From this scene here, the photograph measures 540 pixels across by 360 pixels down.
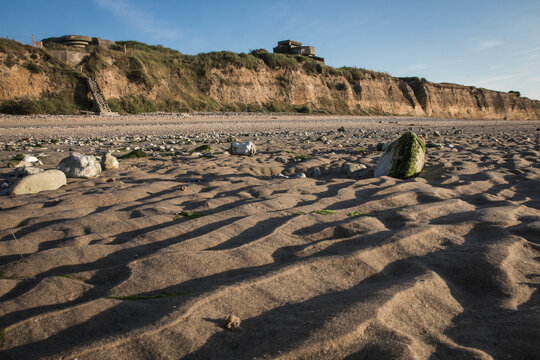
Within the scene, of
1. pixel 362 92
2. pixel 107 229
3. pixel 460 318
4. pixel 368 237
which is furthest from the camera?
pixel 362 92

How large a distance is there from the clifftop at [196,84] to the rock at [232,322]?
2011cm

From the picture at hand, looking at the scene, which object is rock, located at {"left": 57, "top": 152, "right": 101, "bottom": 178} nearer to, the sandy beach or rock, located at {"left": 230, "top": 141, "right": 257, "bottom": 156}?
the sandy beach

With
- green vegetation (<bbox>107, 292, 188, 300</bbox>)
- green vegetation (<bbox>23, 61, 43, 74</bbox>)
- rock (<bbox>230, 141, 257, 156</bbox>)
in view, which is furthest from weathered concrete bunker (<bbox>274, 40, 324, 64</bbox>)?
green vegetation (<bbox>107, 292, 188, 300</bbox>)

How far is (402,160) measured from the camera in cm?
400

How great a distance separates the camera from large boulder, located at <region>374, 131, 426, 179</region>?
156 inches

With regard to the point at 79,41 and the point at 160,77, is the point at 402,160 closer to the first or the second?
the point at 160,77

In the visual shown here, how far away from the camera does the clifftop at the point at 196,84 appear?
18359mm

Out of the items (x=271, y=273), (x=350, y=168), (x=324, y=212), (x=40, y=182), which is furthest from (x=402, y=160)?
(x=40, y=182)

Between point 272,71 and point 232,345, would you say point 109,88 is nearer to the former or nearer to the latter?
point 272,71

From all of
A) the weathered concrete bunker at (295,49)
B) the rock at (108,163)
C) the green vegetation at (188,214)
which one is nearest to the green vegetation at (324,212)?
the green vegetation at (188,214)

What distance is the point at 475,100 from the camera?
44.2 meters

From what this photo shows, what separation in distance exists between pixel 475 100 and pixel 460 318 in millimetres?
51306

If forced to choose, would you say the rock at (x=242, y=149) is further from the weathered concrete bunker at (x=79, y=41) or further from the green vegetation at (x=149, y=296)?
the weathered concrete bunker at (x=79, y=41)

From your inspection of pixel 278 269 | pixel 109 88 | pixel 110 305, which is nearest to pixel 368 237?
pixel 278 269
